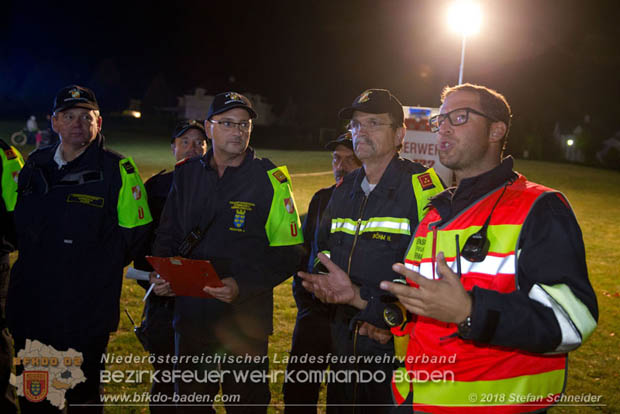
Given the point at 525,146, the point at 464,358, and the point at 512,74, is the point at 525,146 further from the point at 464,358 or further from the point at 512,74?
the point at 464,358

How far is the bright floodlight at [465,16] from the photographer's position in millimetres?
15052

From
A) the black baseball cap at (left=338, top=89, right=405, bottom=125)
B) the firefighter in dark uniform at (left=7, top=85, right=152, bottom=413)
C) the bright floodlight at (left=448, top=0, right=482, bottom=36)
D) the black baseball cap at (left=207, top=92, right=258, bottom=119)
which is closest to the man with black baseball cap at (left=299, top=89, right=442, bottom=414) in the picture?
the black baseball cap at (left=338, top=89, right=405, bottom=125)

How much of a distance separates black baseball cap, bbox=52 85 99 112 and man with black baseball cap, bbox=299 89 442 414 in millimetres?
2032

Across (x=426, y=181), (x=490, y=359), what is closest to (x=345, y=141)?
(x=426, y=181)

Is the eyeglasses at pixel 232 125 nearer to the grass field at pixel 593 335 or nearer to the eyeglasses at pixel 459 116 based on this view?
Result: the eyeglasses at pixel 459 116

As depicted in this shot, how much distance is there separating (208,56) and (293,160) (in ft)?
163

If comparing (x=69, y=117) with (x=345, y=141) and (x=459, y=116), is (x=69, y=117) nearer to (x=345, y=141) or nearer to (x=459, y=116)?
(x=345, y=141)

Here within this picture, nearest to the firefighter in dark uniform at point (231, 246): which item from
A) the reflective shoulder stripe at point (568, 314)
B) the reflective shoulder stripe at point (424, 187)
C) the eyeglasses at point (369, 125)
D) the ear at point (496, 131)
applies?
the eyeglasses at point (369, 125)

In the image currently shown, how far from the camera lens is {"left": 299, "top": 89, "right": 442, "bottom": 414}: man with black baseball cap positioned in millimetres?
2841

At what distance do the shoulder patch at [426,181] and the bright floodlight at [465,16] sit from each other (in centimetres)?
1399

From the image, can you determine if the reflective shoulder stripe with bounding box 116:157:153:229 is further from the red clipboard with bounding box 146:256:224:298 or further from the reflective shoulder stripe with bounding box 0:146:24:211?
the reflective shoulder stripe with bounding box 0:146:24:211

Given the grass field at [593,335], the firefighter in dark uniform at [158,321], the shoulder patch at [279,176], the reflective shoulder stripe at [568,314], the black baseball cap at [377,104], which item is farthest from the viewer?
the grass field at [593,335]

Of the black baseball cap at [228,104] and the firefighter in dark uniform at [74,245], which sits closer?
the firefighter in dark uniform at [74,245]

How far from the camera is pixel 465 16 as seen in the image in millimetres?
15062
